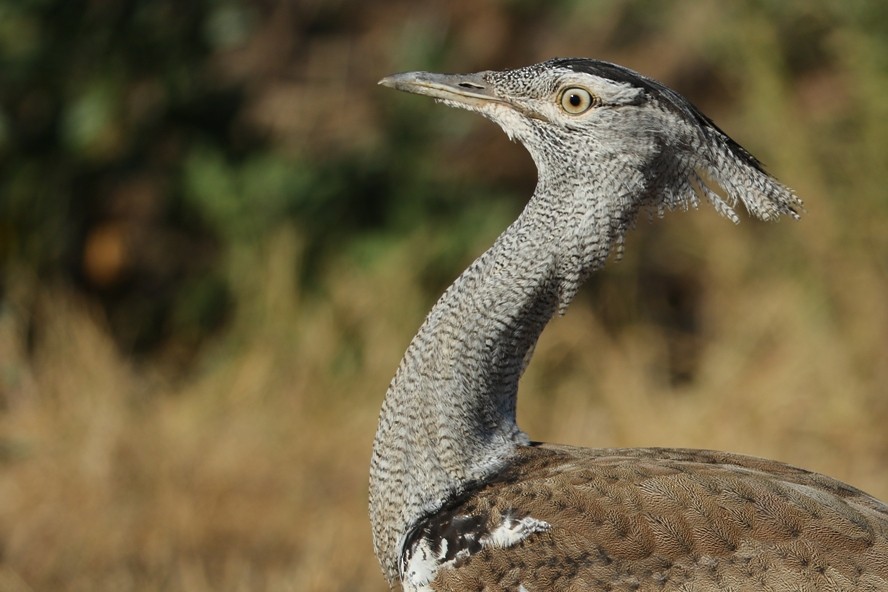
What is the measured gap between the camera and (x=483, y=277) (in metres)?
2.64

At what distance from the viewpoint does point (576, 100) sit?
8.91 feet

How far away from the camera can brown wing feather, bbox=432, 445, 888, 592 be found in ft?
7.68

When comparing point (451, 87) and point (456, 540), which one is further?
point (451, 87)

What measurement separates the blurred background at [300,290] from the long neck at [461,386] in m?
1.54

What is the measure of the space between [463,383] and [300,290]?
3.08m

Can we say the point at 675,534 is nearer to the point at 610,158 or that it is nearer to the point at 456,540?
the point at 456,540

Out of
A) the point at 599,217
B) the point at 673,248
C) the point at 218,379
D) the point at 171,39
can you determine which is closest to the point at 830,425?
the point at 673,248

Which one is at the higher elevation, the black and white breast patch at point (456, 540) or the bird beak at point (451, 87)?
the bird beak at point (451, 87)

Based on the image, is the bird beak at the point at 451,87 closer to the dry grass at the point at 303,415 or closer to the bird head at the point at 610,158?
the bird head at the point at 610,158

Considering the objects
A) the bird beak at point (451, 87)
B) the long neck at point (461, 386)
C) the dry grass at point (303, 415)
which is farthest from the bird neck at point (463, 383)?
the dry grass at point (303, 415)

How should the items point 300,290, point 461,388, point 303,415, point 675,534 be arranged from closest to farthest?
point 675,534
point 461,388
point 303,415
point 300,290

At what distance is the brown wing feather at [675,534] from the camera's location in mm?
2340

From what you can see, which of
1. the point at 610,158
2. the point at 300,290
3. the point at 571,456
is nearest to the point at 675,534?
the point at 571,456

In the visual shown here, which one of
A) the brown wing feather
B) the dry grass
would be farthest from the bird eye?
the dry grass
